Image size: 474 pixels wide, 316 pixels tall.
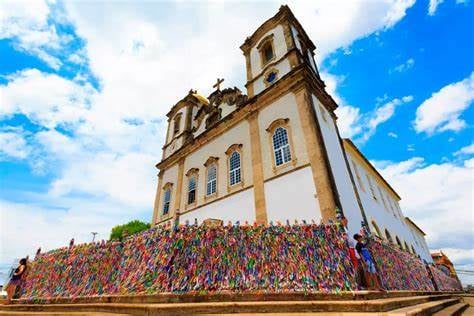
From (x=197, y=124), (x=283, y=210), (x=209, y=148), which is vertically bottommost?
(x=283, y=210)

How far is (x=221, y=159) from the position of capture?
48.8 feet

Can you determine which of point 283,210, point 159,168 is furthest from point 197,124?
point 283,210

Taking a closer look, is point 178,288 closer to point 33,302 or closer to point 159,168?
point 33,302

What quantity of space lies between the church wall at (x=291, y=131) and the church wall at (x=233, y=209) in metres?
1.54

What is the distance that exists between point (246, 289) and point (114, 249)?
13.7 ft

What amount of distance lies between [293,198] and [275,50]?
1000cm

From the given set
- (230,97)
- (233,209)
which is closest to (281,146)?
(233,209)

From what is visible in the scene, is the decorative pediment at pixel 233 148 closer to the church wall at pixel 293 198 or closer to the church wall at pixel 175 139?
the church wall at pixel 293 198

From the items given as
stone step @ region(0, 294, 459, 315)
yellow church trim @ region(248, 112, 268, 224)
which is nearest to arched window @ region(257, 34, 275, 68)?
yellow church trim @ region(248, 112, 268, 224)

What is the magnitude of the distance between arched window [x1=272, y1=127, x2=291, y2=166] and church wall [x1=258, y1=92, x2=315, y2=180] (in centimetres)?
25

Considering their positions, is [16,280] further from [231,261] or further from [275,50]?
[275,50]

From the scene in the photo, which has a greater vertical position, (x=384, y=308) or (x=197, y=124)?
(x=197, y=124)

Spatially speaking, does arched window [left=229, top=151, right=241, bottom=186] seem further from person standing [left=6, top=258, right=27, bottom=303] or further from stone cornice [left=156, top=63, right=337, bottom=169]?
person standing [left=6, top=258, right=27, bottom=303]

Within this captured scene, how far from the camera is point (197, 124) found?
19297mm
